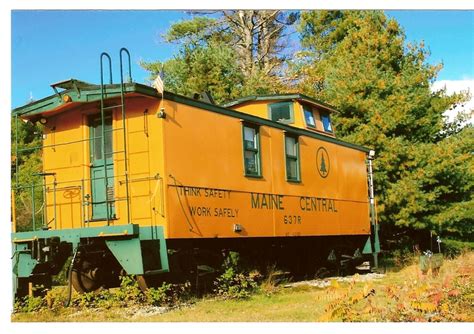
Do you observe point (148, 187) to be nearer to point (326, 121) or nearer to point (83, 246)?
point (83, 246)

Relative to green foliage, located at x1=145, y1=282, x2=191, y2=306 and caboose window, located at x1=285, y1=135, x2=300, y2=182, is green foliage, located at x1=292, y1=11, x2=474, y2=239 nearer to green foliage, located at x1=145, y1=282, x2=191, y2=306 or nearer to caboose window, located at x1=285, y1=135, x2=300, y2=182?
caboose window, located at x1=285, y1=135, x2=300, y2=182

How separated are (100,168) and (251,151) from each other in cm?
293

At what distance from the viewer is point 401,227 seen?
20.7 metres

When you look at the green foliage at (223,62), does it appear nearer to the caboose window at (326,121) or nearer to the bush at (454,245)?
the caboose window at (326,121)

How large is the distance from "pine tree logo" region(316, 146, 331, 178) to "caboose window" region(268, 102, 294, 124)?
1.10 meters

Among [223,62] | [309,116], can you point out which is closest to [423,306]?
[309,116]

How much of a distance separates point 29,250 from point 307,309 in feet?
15.3

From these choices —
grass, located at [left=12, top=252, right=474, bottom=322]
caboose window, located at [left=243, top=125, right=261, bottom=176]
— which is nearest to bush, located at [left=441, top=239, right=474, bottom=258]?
grass, located at [left=12, top=252, right=474, bottom=322]

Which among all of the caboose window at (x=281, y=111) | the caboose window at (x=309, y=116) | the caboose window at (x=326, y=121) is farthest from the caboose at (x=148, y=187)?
the caboose window at (x=326, y=121)

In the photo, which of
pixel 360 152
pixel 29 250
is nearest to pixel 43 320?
pixel 29 250

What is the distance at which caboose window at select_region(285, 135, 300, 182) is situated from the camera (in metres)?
13.7

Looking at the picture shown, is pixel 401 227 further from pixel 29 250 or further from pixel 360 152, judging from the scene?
pixel 29 250

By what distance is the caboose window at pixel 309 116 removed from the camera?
15562 millimetres

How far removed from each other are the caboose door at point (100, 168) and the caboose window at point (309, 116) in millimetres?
5656
